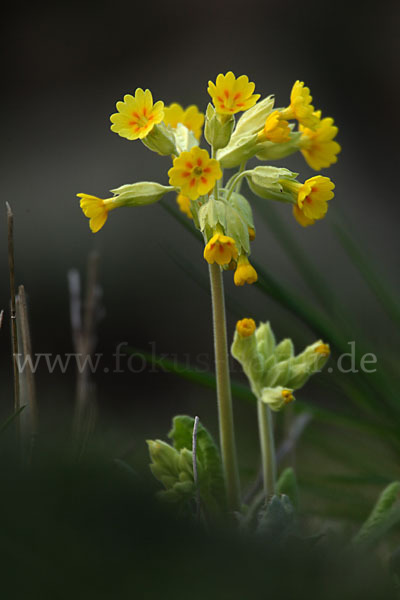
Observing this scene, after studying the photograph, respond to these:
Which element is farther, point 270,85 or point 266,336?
point 270,85

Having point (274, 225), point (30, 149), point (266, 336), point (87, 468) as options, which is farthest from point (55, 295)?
point (87, 468)

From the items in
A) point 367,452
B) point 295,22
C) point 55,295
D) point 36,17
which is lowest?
point 367,452

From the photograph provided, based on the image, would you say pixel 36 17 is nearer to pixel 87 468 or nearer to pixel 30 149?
pixel 30 149

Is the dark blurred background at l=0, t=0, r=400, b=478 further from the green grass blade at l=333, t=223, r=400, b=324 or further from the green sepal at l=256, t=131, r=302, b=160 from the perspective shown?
the green sepal at l=256, t=131, r=302, b=160

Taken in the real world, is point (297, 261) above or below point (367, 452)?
above

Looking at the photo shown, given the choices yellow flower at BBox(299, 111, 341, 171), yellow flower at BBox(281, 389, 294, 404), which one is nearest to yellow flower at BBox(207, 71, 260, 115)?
yellow flower at BBox(299, 111, 341, 171)

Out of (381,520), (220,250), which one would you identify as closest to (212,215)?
(220,250)

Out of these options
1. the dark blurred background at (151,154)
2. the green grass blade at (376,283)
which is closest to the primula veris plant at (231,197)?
the green grass blade at (376,283)
